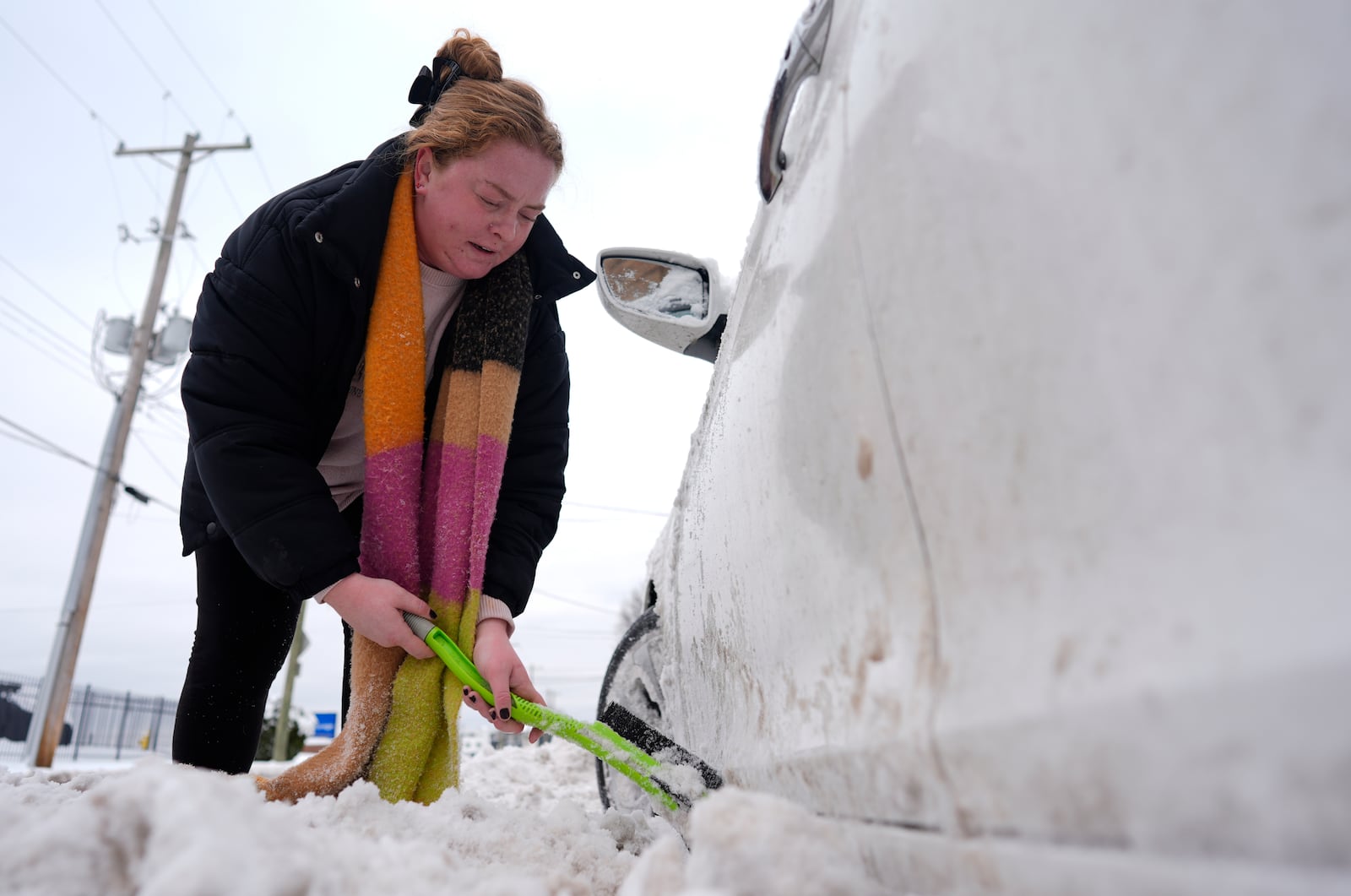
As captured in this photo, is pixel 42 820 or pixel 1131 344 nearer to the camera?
pixel 1131 344

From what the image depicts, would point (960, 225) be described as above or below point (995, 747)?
above

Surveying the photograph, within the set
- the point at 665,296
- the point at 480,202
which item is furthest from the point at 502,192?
the point at 665,296

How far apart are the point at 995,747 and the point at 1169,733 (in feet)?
0.51

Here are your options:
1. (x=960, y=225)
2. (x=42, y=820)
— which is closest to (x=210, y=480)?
(x=42, y=820)

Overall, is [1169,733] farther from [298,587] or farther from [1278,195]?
[298,587]

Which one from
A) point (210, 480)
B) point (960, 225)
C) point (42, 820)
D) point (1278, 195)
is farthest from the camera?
point (210, 480)

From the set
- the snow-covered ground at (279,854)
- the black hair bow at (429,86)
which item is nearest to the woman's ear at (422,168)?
the black hair bow at (429,86)

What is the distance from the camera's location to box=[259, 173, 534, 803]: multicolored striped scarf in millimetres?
2098

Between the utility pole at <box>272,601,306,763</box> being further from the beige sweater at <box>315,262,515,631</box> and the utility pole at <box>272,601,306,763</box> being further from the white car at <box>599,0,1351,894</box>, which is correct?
the white car at <box>599,0,1351,894</box>

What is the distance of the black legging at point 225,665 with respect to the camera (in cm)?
214

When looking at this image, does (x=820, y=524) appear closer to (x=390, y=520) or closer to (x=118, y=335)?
(x=390, y=520)

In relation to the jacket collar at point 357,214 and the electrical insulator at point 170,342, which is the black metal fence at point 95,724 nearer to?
the electrical insulator at point 170,342

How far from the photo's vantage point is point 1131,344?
570mm

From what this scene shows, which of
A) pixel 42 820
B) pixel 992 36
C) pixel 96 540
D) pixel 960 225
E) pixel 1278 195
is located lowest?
pixel 42 820
